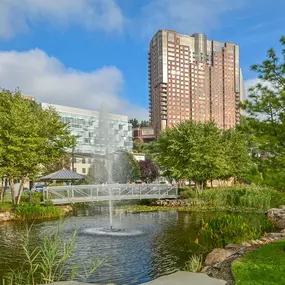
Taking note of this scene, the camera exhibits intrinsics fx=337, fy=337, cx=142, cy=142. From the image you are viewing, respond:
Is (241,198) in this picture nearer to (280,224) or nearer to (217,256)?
(280,224)

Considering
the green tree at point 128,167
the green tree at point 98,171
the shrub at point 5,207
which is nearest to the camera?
the shrub at point 5,207

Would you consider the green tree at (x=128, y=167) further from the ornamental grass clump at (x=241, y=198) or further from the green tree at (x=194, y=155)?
the ornamental grass clump at (x=241, y=198)

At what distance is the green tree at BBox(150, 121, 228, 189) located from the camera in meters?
30.0

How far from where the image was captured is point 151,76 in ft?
454

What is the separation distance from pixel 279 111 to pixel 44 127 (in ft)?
59.5

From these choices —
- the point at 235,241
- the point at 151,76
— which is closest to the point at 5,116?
the point at 235,241

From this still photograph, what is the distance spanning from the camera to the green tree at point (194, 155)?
29953mm

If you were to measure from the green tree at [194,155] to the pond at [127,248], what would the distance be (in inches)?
492

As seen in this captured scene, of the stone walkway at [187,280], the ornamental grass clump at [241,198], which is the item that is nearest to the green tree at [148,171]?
the ornamental grass clump at [241,198]

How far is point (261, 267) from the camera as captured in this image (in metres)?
6.85

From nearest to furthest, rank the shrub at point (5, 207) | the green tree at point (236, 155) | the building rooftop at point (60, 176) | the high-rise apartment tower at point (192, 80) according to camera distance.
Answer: the shrub at point (5, 207) < the building rooftop at point (60, 176) < the green tree at point (236, 155) < the high-rise apartment tower at point (192, 80)

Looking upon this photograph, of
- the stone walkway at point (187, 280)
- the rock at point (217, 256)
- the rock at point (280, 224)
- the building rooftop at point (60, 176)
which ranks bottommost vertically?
the rock at point (280, 224)

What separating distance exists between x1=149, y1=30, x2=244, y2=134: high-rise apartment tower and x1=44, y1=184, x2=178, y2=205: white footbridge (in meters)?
99.4

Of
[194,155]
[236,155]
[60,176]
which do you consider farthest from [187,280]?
[236,155]
